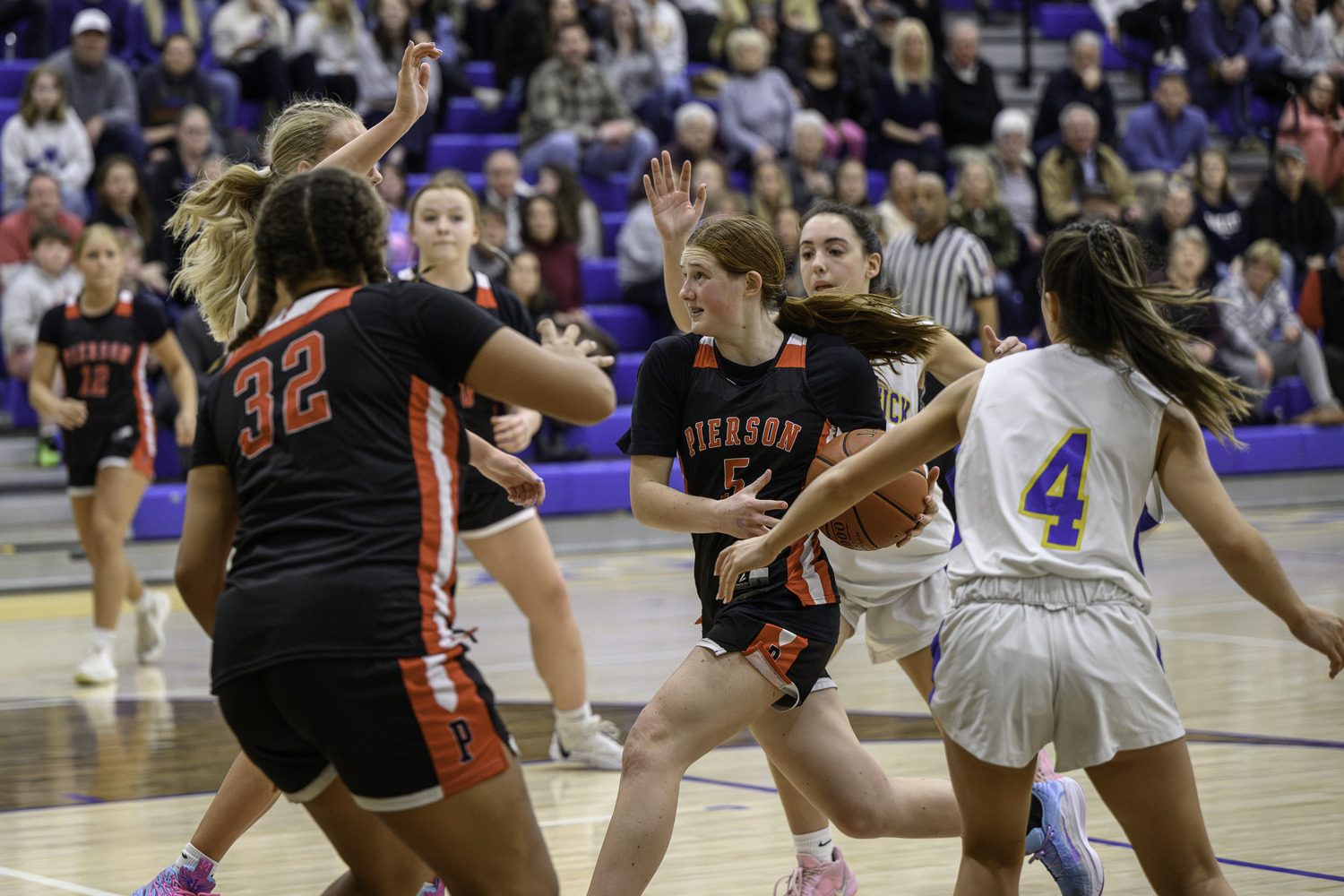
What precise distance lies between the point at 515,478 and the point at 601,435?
8.94 metres

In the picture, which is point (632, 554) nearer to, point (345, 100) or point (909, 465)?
point (345, 100)

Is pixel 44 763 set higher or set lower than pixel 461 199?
lower

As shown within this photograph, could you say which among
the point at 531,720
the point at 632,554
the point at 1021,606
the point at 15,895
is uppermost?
the point at 1021,606

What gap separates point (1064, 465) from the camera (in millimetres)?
2932

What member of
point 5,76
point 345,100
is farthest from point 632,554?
point 5,76

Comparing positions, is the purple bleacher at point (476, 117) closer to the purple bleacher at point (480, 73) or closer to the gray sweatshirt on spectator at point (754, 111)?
the purple bleacher at point (480, 73)

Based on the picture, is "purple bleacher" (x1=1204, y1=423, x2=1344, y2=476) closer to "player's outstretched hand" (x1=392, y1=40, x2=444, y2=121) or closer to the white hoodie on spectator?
the white hoodie on spectator

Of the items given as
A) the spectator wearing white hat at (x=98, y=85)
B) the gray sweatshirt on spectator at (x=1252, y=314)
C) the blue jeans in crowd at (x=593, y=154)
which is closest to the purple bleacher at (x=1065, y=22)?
the gray sweatshirt on spectator at (x=1252, y=314)

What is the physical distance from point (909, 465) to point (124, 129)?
10368 mm

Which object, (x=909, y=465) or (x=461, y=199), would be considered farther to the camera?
(x=461, y=199)

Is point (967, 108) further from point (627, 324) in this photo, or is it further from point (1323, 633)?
point (1323, 633)

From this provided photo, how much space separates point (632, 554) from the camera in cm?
1127

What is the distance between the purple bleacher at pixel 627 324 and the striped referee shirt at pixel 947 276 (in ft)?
15.6

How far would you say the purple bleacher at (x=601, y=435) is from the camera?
39.5 ft
